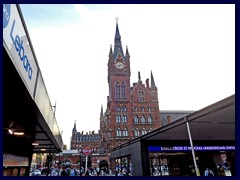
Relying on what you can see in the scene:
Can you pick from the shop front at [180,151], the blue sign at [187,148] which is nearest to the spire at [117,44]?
the shop front at [180,151]

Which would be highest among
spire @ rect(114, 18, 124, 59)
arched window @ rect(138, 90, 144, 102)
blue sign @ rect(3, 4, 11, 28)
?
spire @ rect(114, 18, 124, 59)

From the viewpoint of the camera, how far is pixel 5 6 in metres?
2.63

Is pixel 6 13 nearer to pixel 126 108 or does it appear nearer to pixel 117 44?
pixel 126 108

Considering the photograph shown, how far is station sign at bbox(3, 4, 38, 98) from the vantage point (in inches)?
104

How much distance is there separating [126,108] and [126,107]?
286 millimetres

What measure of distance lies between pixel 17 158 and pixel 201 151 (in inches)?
646

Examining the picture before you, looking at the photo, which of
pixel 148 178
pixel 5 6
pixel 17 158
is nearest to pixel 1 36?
pixel 5 6

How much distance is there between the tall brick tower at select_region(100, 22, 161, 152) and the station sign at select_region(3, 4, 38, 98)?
4788cm

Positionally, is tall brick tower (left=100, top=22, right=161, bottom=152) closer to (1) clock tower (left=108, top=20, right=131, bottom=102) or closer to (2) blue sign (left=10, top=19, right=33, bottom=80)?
(1) clock tower (left=108, top=20, right=131, bottom=102)

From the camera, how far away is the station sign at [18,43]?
2.65 metres

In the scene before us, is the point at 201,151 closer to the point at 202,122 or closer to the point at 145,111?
the point at 202,122

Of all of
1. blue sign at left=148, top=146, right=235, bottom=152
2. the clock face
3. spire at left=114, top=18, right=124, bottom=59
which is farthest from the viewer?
spire at left=114, top=18, right=124, bottom=59

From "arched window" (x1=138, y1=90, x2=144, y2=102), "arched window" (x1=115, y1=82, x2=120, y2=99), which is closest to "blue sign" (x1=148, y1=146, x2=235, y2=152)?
"arched window" (x1=115, y1=82, x2=120, y2=99)

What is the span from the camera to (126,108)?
53.7m
